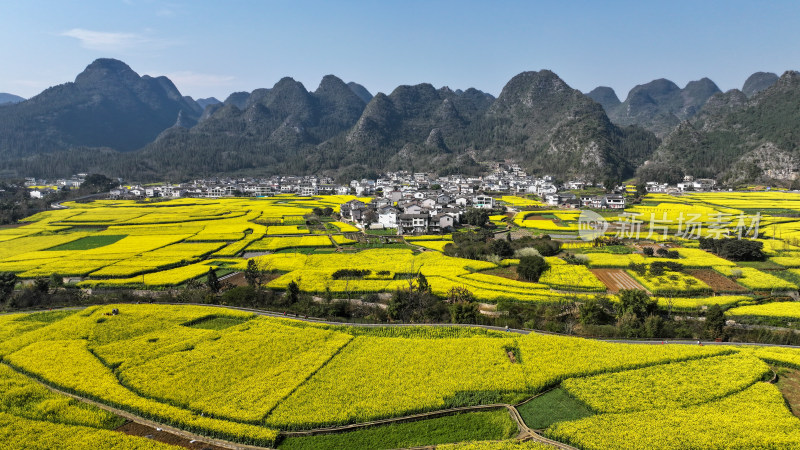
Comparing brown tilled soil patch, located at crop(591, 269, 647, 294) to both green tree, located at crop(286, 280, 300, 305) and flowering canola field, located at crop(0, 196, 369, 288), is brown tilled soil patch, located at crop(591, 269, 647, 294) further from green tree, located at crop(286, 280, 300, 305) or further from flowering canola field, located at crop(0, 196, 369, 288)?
flowering canola field, located at crop(0, 196, 369, 288)

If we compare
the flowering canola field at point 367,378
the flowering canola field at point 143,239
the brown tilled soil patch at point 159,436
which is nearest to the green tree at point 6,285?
the flowering canola field at point 143,239

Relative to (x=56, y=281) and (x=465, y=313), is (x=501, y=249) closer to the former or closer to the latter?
(x=465, y=313)

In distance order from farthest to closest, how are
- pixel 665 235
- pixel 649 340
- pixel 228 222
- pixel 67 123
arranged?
pixel 67 123
pixel 228 222
pixel 665 235
pixel 649 340

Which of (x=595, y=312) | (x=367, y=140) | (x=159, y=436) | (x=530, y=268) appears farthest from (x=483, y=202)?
(x=367, y=140)

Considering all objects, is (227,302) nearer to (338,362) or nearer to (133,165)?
(338,362)

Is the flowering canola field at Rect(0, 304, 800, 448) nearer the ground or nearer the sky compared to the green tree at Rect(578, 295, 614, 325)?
nearer the ground

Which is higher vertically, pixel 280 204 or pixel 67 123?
pixel 67 123

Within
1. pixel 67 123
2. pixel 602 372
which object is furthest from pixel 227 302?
pixel 67 123

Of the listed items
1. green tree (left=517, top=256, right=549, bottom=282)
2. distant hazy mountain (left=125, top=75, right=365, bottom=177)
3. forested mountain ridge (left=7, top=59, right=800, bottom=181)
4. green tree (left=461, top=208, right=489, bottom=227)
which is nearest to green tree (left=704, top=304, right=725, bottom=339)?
green tree (left=517, top=256, right=549, bottom=282)
